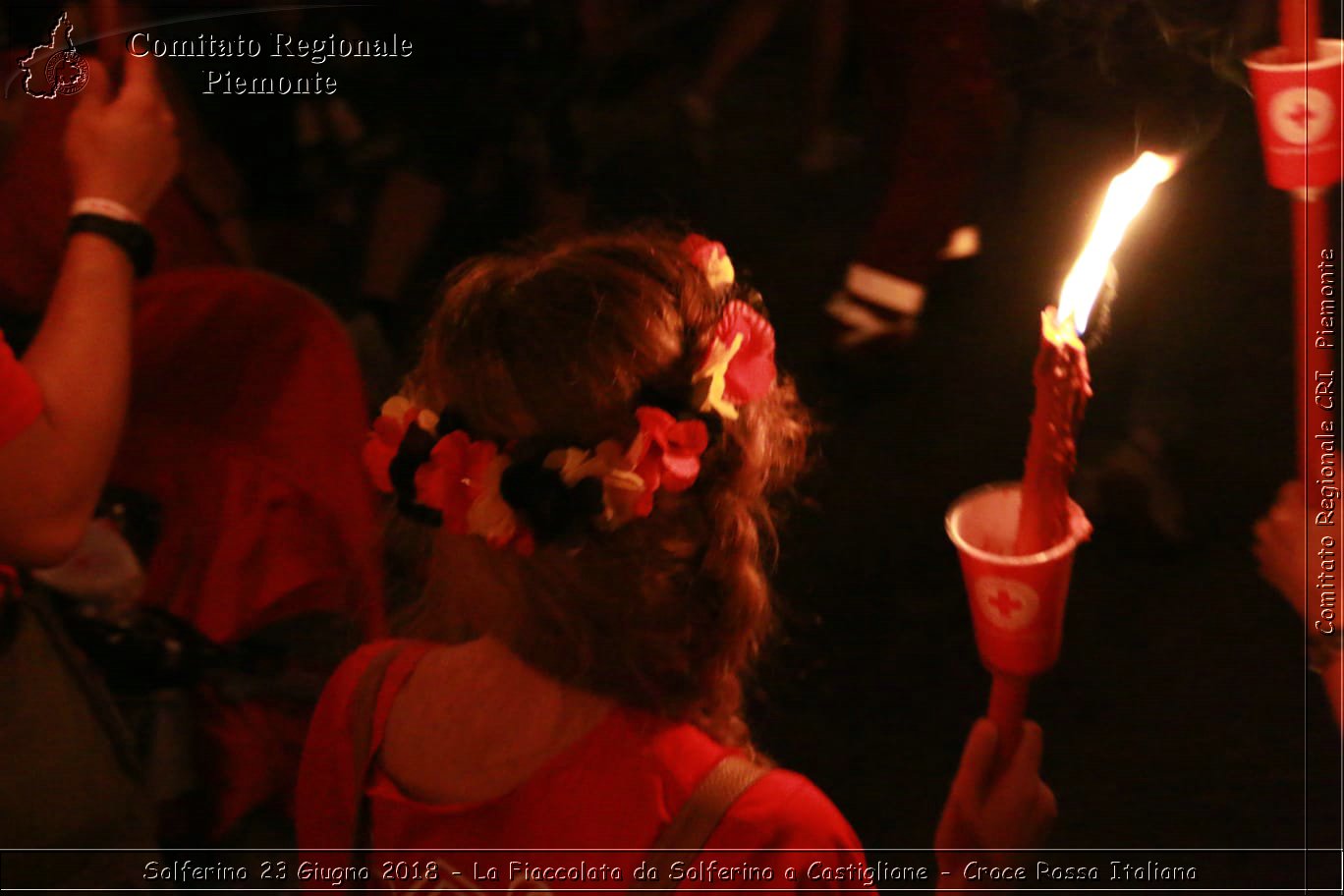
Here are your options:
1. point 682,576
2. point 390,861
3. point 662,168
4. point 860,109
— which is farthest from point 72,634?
point 860,109

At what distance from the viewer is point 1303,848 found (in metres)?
1.17

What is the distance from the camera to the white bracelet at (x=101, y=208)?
3.89 ft

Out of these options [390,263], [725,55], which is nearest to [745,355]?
[390,263]

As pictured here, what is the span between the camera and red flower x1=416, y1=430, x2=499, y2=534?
0.90 metres

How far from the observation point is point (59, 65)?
1318mm

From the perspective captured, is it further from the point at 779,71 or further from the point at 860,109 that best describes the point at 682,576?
the point at 779,71

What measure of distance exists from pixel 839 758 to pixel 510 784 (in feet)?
2.44

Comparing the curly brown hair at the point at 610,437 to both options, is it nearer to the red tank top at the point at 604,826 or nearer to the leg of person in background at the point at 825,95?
the red tank top at the point at 604,826

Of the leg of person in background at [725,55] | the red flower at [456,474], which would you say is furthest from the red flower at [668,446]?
the leg of person in background at [725,55]

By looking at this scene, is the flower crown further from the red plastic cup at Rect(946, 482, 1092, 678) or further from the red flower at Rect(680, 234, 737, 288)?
the red plastic cup at Rect(946, 482, 1092, 678)

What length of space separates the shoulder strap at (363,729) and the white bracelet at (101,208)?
0.53 meters

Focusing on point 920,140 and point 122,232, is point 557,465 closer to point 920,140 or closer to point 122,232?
point 122,232

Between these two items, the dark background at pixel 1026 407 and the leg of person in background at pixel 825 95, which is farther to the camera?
the leg of person in background at pixel 825 95

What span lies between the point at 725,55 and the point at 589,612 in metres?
2.28
